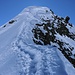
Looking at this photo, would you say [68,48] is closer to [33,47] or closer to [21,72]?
[33,47]

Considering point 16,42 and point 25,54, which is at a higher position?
point 16,42

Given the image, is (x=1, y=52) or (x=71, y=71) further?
(x=1, y=52)

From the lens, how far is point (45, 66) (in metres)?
7.63

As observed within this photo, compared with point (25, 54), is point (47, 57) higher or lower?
lower

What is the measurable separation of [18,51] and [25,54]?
0.54 metres

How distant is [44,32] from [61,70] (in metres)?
8.48

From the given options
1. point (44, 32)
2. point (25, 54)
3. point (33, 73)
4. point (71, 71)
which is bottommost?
point (71, 71)

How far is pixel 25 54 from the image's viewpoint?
29.6 feet

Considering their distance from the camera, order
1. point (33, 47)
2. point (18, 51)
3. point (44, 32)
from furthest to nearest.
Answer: point (44, 32) → point (33, 47) → point (18, 51)

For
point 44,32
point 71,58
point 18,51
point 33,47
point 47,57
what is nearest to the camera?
point 47,57

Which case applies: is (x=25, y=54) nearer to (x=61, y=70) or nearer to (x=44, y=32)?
(x=61, y=70)

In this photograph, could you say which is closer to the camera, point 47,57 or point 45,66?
point 45,66

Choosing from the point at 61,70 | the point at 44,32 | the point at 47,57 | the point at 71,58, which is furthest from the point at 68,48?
the point at 61,70

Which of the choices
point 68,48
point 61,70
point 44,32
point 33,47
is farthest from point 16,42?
point 68,48
